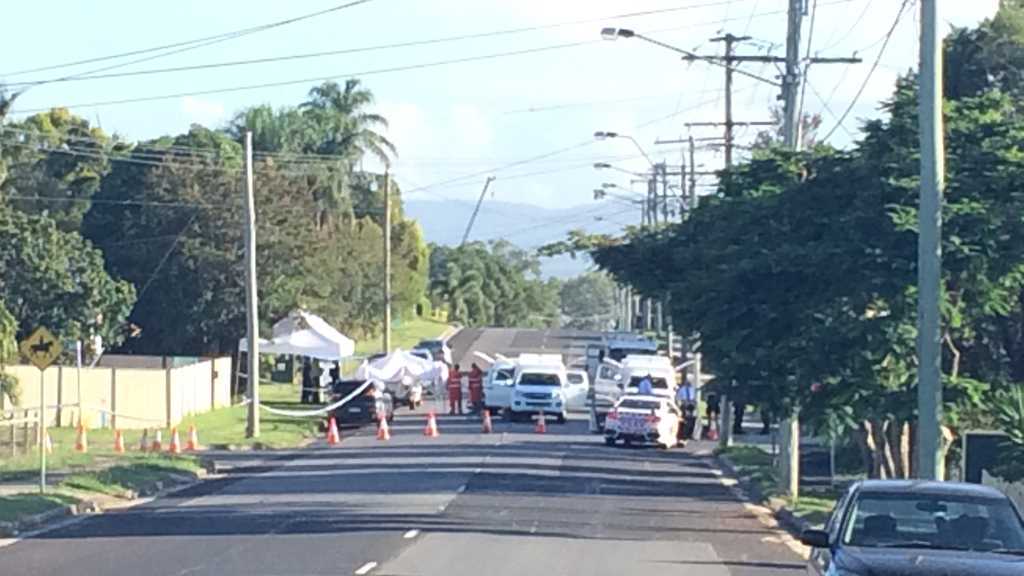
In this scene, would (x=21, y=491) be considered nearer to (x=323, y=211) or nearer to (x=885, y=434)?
(x=885, y=434)

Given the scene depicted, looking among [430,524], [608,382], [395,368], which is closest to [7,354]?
[395,368]

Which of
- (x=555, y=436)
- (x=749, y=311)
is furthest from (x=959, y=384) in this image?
A: (x=555, y=436)

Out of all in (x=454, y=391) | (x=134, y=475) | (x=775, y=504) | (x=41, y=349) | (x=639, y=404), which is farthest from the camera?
(x=454, y=391)

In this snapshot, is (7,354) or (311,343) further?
(311,343)

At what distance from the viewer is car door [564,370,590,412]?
69188 mm

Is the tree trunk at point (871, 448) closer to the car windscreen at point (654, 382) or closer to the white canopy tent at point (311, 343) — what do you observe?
the car windscreen at point (654, 382)

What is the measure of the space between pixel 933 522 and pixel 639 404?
38.0m

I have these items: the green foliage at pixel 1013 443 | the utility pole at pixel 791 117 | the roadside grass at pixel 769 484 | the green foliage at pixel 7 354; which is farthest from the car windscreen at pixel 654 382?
the green foliage at pixel 1013 443

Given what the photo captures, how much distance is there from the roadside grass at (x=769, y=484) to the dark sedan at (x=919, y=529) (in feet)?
44.8

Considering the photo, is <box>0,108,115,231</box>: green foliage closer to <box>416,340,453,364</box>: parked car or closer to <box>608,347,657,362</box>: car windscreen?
<box>416,340,453,364</box>: parked car

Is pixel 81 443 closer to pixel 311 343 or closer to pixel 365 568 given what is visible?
pixel 311 343

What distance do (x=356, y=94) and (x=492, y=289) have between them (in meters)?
66.4

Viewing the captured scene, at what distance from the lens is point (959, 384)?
92.7ft

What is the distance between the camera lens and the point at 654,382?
6412cm
